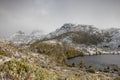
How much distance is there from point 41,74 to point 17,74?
4.61m

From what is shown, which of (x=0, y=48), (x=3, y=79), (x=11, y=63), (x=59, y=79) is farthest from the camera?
(x=0, y=48)

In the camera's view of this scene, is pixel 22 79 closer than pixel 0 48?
Yes

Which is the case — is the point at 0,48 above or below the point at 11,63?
above

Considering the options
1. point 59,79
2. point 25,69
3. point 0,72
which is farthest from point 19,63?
point 59,79

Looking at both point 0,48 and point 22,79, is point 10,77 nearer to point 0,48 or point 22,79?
point 22,79

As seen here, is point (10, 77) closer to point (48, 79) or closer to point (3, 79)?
point (3, 79)

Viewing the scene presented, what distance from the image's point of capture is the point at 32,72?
3459 centimetres

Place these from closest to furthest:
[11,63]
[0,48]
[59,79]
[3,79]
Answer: [3,79], [11,63], [59,79], [0,48]

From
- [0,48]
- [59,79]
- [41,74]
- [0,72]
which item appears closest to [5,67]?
[0,72]

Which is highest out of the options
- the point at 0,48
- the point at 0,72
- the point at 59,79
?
the point at 0,48

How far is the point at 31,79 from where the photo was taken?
1321 inches

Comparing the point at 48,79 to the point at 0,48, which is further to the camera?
the point at 0,48

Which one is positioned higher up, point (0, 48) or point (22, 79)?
point (0, 48)

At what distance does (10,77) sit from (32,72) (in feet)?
13.8
